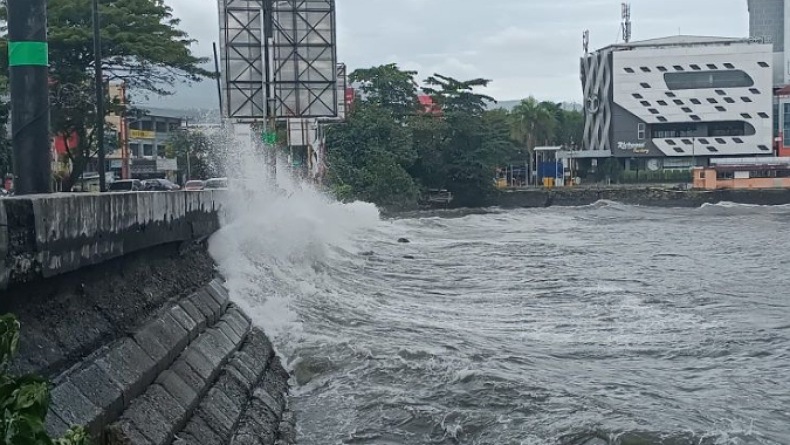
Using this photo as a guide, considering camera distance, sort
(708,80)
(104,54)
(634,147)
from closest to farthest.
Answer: (104,54), (708,80), (634,147)

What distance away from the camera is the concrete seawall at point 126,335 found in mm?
5496

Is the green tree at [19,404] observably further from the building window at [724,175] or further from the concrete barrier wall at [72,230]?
the building window at [724,175]

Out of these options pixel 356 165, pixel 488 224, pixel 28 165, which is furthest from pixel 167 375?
pixel 356 165

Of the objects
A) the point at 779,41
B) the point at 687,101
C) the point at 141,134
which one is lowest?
the point at 141,134

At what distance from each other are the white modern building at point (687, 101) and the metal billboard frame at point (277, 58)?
187 ft

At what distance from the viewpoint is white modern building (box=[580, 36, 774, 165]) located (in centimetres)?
8100

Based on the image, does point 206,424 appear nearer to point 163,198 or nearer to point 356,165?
point 163,198

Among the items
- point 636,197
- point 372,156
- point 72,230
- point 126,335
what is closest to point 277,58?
point 126,335

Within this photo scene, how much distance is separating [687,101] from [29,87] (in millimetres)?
79379

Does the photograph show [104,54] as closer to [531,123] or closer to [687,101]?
[687,101]

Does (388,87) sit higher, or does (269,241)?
(388,87)

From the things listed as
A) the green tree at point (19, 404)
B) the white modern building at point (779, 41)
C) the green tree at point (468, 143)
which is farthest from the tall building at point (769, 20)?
the green tree at point (19, 404)

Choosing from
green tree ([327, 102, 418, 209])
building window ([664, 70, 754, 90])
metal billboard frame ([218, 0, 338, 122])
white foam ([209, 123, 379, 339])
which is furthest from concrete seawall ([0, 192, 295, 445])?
building window ([664, 70, 754, 90])

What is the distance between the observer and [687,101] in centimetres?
8225
